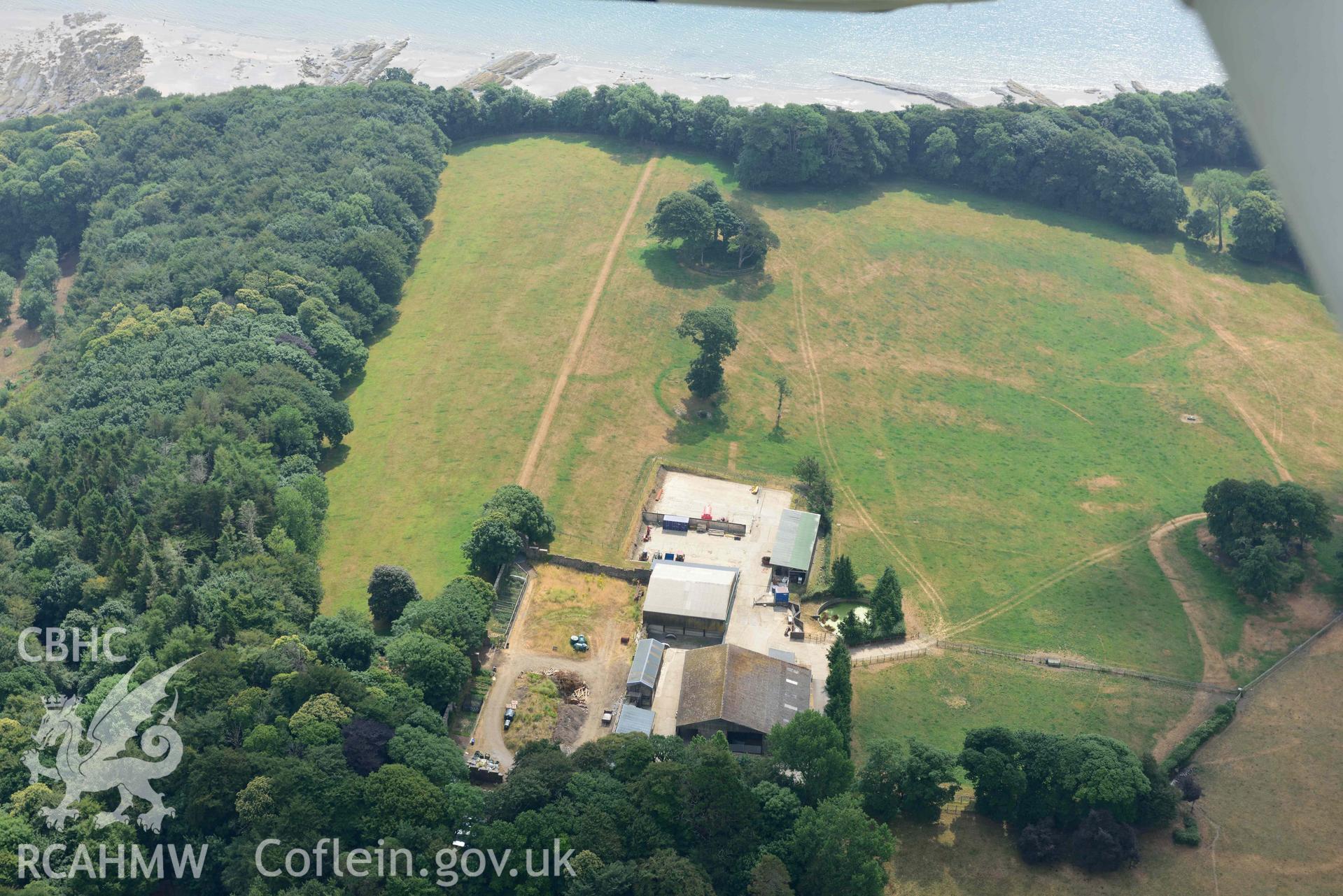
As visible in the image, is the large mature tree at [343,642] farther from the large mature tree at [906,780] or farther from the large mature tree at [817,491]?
the large mature tree at [817,491]

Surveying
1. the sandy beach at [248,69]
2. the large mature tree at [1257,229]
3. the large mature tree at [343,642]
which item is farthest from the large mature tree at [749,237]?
the large mature tree at [343,642]

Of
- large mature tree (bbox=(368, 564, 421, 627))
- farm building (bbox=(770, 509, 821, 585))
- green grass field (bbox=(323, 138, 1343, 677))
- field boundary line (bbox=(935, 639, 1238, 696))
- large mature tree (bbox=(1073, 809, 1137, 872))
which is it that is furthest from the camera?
green grass field (bbox=(323, 138, 1343, 677))

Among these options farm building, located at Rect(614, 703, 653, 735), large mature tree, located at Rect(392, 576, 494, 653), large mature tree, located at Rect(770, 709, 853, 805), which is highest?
large mature tree, located at Rect(770, 709, 853, 805)

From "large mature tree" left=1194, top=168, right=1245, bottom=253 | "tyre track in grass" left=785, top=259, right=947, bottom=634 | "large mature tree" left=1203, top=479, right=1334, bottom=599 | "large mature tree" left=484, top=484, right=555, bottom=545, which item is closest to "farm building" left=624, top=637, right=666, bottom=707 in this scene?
"large mature tree" left=484, top=484, right=555, bottom=545

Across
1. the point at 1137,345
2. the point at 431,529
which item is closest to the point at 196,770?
the point at 431,529

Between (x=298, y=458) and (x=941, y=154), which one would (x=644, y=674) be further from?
(x=941, y=154)

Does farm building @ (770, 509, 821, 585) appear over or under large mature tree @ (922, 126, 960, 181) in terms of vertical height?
under

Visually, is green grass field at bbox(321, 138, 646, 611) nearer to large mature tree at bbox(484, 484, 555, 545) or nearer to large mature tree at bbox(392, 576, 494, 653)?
large mature tree at bbox(484, 484, 555, 545)

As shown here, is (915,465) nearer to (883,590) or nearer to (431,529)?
(883,590)
